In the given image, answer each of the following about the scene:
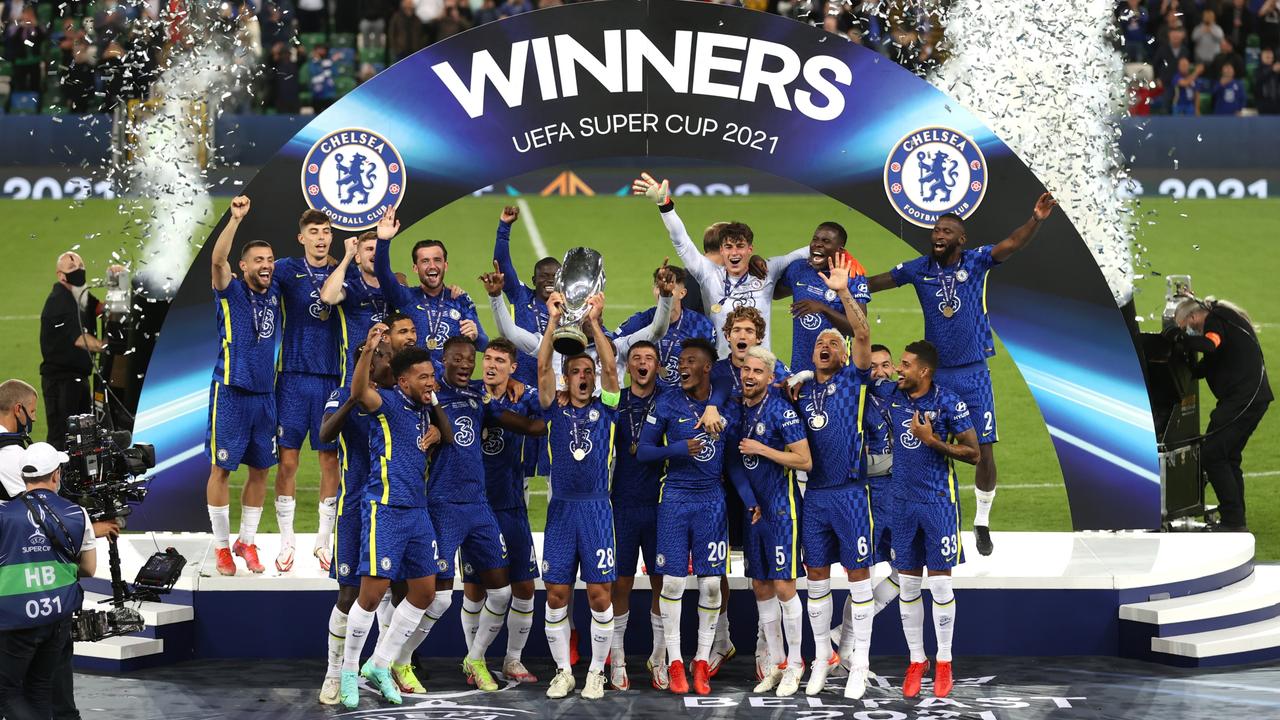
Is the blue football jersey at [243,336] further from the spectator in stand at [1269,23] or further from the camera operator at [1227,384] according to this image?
the spectator in stand at [1269,23]

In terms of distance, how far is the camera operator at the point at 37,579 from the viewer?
8.01 metres

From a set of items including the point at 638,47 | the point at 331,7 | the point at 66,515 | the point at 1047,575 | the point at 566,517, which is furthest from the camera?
the point at 331,7

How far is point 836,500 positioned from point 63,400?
693cm

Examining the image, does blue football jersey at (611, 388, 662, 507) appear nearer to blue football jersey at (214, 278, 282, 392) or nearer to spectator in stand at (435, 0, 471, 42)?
blue football jersey at (214, 278, 282, 392)

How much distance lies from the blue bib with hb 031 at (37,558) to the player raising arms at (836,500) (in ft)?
12.4

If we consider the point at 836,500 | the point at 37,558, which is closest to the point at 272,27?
the point at 836,500

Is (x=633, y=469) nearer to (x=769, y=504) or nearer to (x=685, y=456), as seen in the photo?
(x=685, y=456)

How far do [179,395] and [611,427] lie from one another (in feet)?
11.0

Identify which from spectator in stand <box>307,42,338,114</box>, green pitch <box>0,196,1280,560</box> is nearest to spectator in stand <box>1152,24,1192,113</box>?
green pitch <box>0,196,1280,560</box>

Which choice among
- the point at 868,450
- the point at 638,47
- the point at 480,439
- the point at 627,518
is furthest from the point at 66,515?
the point at 638,47

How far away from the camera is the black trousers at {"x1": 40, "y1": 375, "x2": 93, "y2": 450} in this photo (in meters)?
13.8

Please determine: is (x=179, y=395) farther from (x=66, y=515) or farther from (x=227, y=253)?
(x=66, y=515)

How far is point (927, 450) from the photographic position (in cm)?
960

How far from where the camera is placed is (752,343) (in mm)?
9664
